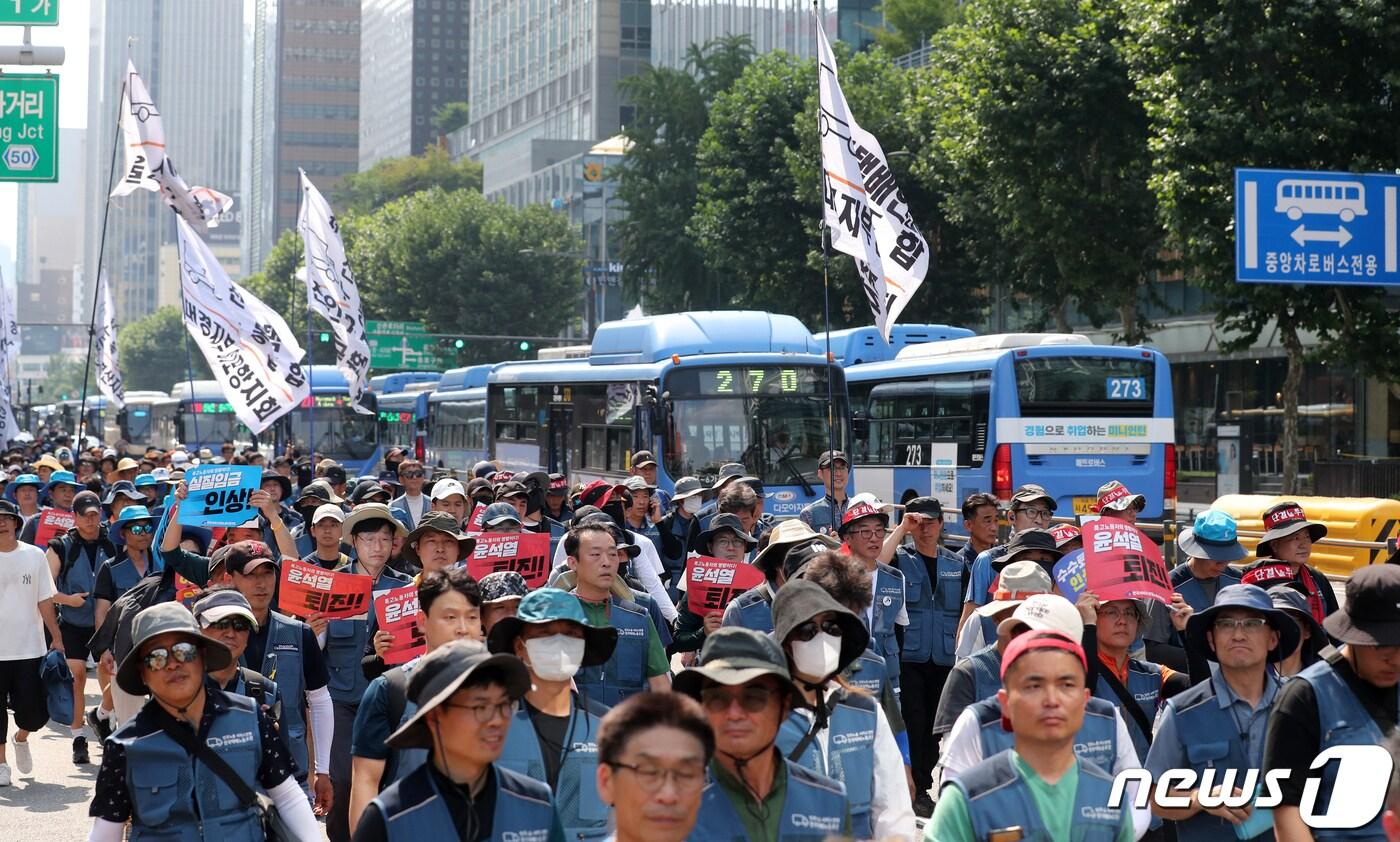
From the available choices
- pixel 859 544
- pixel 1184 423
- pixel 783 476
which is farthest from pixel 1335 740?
pixel 1184 423

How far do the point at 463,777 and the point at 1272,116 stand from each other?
2307cm

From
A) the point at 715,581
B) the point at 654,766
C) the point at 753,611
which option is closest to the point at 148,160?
the point at 715,581

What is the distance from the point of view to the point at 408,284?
6844 centimetres

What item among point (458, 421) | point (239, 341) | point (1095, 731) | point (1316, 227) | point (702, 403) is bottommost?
point (1095, 731)

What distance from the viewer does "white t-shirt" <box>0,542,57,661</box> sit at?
414 inches

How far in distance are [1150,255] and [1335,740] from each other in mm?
30052

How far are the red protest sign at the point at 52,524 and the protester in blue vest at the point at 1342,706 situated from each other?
983 cm

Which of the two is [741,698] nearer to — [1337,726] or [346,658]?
[1337,726]

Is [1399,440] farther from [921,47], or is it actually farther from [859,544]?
[859,544]

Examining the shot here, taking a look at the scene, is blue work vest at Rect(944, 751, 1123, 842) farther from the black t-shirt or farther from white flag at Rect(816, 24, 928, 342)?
white flag at Rect(816, 24, 928, 342)

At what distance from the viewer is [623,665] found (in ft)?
22.2

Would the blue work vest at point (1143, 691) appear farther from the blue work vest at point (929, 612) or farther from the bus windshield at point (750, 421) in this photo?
the bus windshield at point (750, 421)

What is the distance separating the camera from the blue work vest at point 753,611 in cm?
697

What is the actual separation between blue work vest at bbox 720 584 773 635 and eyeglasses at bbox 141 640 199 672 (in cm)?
228
